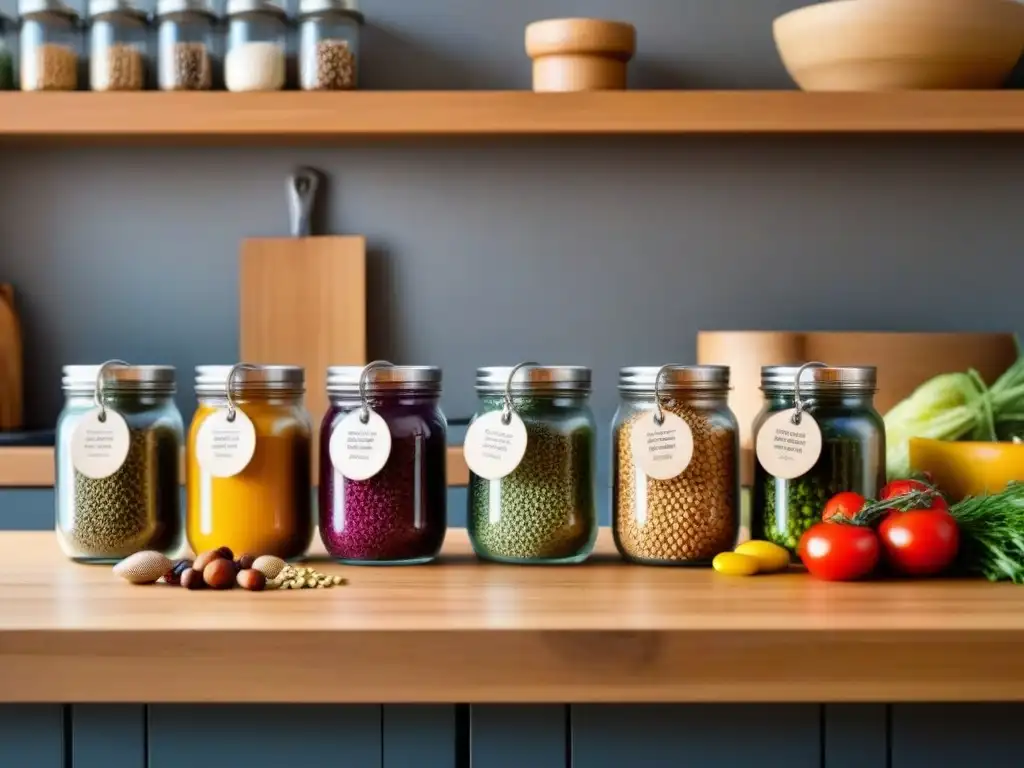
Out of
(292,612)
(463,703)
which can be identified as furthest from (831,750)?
(292,612)

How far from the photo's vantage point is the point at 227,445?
1106 millimetres

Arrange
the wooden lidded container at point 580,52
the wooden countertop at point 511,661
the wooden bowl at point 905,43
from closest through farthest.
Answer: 1. the wooden countertop at point 511,661
2. the wooden bowl at point 905,43
3. the wooden lidded container at point 580,52

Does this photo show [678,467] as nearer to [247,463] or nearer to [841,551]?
[841,551]

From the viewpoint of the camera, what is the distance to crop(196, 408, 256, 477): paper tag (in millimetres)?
1105

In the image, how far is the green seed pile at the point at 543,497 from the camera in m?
1.10

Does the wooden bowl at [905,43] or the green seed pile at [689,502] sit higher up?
the wooden bowl at [905,43]

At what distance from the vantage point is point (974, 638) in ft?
2.73

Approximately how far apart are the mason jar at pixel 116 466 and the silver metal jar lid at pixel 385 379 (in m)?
0.16

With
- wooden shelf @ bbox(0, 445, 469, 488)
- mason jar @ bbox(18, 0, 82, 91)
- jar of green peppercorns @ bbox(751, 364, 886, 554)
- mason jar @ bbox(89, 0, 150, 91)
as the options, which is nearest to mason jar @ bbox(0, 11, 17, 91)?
mason jar @ bbox(18, 0, 82, 91)

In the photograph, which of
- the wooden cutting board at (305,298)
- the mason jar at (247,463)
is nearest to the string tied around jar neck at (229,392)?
the mason jar at (247,463)

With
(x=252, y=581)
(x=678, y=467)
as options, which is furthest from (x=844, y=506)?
(x=252, y=581)

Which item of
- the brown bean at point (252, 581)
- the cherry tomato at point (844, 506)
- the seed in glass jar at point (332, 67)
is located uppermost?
the seed in glass jar at point (332, 67)

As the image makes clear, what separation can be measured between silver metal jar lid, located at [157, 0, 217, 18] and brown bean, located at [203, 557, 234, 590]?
1702 mm

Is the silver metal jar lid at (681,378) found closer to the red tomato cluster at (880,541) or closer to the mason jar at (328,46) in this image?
the red tomato cluster at (880,541)
